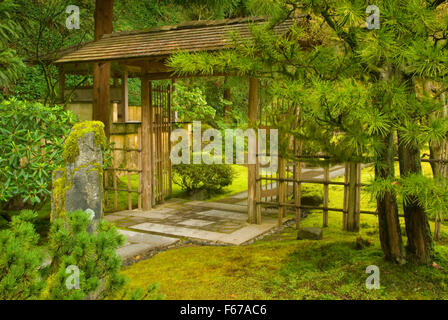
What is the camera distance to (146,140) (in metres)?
9.05

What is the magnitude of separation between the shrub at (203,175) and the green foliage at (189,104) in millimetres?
5549

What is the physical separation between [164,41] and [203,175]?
12.5 feet

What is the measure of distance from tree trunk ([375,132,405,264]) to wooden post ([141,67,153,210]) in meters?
5.63

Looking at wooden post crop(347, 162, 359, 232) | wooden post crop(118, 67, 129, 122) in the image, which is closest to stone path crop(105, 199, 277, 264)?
wooden post crop(347, 162, 359, 232)

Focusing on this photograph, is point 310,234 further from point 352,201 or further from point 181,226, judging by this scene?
point 181,226

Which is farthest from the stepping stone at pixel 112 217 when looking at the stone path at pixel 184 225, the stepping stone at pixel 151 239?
the stepping stone at pixel 151 239

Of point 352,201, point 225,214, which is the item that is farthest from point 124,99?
point 352,201

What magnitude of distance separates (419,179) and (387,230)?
1.41 metres

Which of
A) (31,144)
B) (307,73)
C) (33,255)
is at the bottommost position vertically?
(33,255)

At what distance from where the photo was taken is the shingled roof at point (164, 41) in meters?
7.15

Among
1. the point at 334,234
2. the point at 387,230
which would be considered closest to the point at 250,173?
the point at 334,234

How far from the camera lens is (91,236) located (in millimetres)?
2523

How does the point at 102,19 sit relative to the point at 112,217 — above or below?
above
